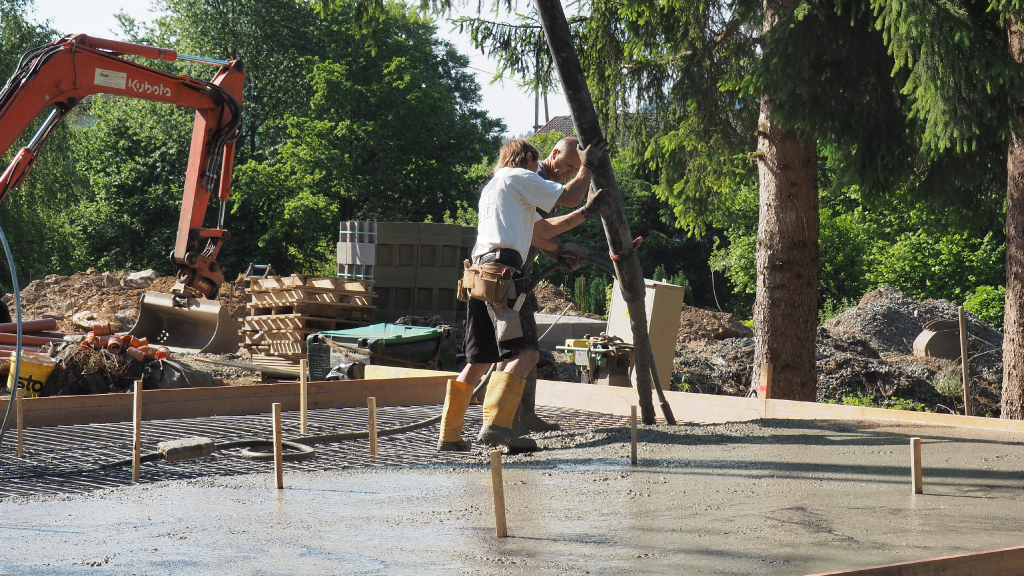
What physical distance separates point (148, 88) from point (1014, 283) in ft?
29.6

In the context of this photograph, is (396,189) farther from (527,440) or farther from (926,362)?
(527,440)

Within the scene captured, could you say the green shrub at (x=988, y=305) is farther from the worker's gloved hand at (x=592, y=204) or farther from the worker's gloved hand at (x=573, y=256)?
the worker's gloved hand at (x=592, y=204)

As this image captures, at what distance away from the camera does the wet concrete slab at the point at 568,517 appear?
116 inches

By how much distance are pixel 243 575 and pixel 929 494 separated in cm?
284

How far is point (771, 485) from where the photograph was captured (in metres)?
4.25

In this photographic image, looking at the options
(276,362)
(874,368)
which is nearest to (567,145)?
(276,362)

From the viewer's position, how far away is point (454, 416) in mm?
5426

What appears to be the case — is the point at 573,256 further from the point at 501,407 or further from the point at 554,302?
the point at 554,302

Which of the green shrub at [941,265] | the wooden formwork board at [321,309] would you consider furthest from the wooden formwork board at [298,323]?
the green shrub at [941,265]

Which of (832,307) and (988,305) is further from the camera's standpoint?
(832,307)

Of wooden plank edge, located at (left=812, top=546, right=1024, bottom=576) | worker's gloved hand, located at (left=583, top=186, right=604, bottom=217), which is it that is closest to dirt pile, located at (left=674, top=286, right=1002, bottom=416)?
worker's gloved hand, located at (left=583, top=186, right=604, bottom=217)

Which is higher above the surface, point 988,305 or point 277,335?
point 988,305

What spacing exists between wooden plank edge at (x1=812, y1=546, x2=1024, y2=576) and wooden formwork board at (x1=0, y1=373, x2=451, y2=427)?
586cm

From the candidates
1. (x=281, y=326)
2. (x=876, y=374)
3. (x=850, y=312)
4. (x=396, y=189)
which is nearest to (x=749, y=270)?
(x=850, y=312)
